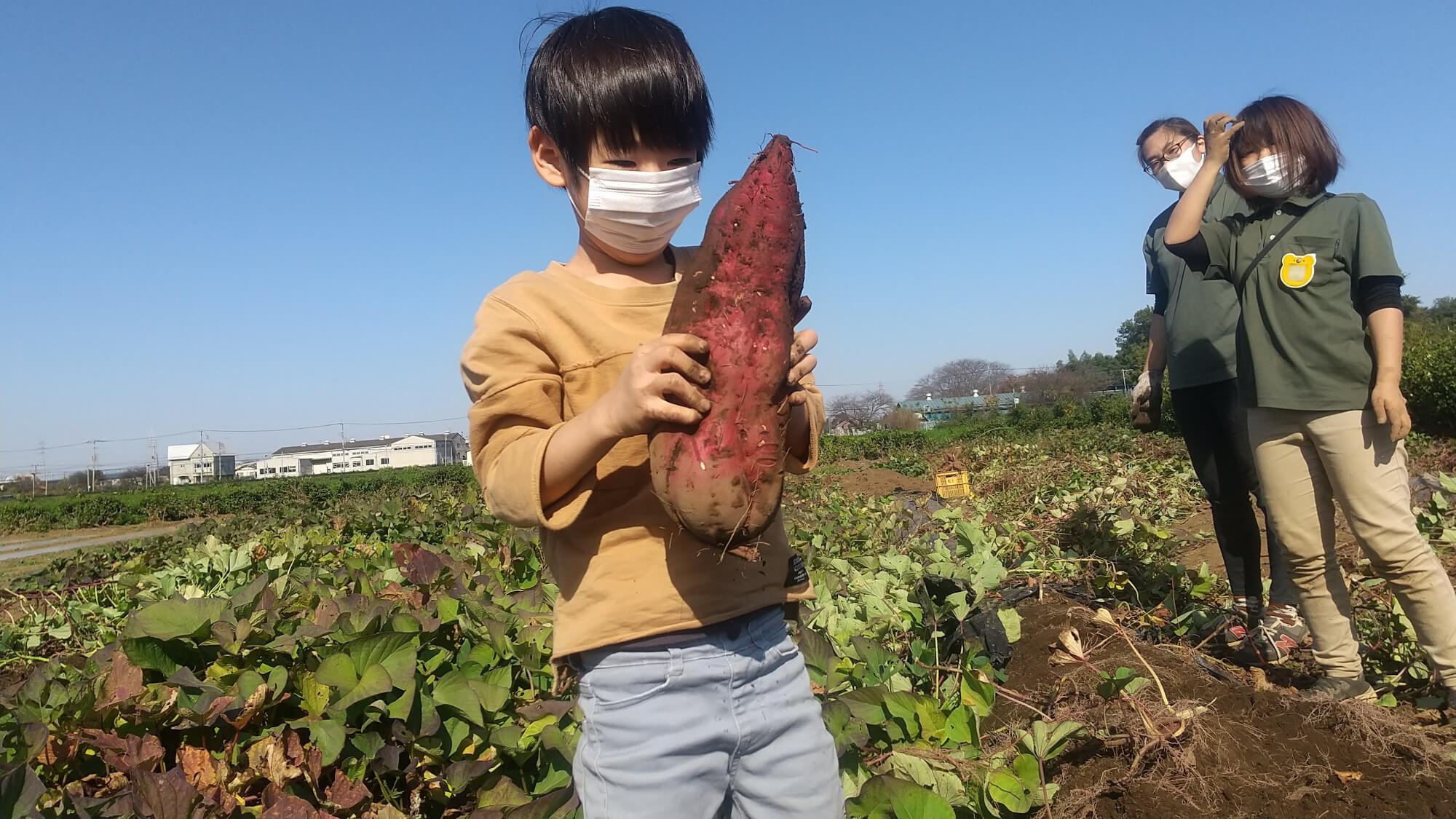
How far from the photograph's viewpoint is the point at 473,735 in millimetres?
1945

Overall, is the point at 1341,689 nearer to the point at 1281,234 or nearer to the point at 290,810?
the point at 1281,234

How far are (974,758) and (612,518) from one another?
3.83ft

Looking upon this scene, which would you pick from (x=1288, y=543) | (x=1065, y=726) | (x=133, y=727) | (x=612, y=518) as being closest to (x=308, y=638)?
(x=133, y=727)

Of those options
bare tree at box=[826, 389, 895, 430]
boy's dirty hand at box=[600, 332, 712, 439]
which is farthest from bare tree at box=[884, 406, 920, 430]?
boy's dirty hand at box=[600, 332, 712, 439]

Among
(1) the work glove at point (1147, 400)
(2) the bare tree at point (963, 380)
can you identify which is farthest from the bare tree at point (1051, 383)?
(1) the work glove at point (1147, 400)

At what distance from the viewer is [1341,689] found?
8.88ft

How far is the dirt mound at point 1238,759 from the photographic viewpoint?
202 centimetres

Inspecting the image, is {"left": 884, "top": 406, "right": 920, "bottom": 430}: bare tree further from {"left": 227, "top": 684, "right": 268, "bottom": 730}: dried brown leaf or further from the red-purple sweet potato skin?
the red-purple sweet potato skin

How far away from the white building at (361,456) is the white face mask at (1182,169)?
7085cm

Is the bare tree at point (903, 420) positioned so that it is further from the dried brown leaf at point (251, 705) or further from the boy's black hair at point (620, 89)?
the boy's black hair at point (620, 89)

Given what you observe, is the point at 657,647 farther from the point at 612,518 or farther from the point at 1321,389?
the point at 1321,389

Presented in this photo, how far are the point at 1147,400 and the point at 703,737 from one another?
3488 millimetres

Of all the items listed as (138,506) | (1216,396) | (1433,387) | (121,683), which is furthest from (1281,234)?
(138,506)

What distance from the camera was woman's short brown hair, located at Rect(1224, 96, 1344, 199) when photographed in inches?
110
